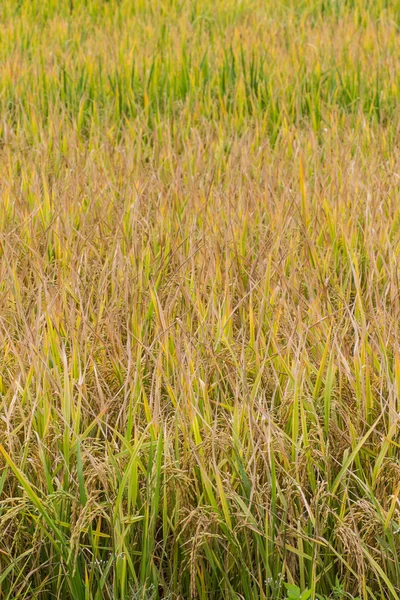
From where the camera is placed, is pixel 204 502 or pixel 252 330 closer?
pixel 204 502

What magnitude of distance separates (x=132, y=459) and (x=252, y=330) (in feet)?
1.40

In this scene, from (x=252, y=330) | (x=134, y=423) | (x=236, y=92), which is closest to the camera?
(x=134, y=423)

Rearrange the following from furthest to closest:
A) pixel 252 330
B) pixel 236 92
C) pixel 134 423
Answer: pixel 236 92
pixel 252 330
pixel 134 423

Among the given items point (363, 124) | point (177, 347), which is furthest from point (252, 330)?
point (363, 124)

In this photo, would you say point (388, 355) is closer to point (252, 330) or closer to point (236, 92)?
point (252, 330)

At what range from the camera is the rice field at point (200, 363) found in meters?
1.30

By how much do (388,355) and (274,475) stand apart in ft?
1.45

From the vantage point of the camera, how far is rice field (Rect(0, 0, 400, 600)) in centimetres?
130

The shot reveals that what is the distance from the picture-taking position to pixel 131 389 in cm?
144

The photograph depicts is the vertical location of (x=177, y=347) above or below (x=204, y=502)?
above

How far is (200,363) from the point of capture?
1.50 metres

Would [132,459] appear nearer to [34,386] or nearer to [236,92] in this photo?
[34,386]

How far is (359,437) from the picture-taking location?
1412 mm

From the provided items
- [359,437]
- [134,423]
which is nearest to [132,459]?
[134,423]
